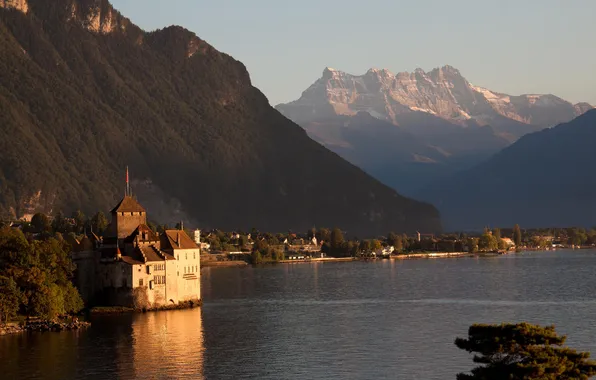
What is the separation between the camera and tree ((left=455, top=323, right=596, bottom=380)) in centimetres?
5656

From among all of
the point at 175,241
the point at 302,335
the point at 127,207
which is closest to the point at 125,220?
the point at 127,207

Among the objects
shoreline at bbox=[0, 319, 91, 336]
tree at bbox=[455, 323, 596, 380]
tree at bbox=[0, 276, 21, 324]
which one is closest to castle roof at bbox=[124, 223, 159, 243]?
shoreline at bbox=[0, 319, 91, 336]

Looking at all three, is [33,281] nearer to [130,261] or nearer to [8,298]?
[8,298]

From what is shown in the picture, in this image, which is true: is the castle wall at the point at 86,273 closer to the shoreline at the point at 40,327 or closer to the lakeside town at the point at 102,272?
the lakeside town at the point at 102,272

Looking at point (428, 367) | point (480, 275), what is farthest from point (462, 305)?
point (480, 275)

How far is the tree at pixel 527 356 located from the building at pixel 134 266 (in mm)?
65311

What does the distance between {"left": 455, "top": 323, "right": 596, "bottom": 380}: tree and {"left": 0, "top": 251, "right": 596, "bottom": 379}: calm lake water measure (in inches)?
854

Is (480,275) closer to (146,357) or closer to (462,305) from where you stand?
(462,305)

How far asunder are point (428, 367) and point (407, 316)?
1422 inches

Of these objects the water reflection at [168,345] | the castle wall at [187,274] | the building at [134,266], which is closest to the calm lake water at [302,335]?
the water reflection at [168,345]

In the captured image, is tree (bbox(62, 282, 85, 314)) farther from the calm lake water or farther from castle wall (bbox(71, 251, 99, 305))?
castle wall (bbox(71, 251, 99, 305))

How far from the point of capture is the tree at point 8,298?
346 ft

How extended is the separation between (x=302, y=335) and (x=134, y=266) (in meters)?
22.1

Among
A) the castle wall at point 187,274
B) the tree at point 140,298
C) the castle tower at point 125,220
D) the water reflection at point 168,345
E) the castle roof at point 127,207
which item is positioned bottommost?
the water reflection at point 168,345
